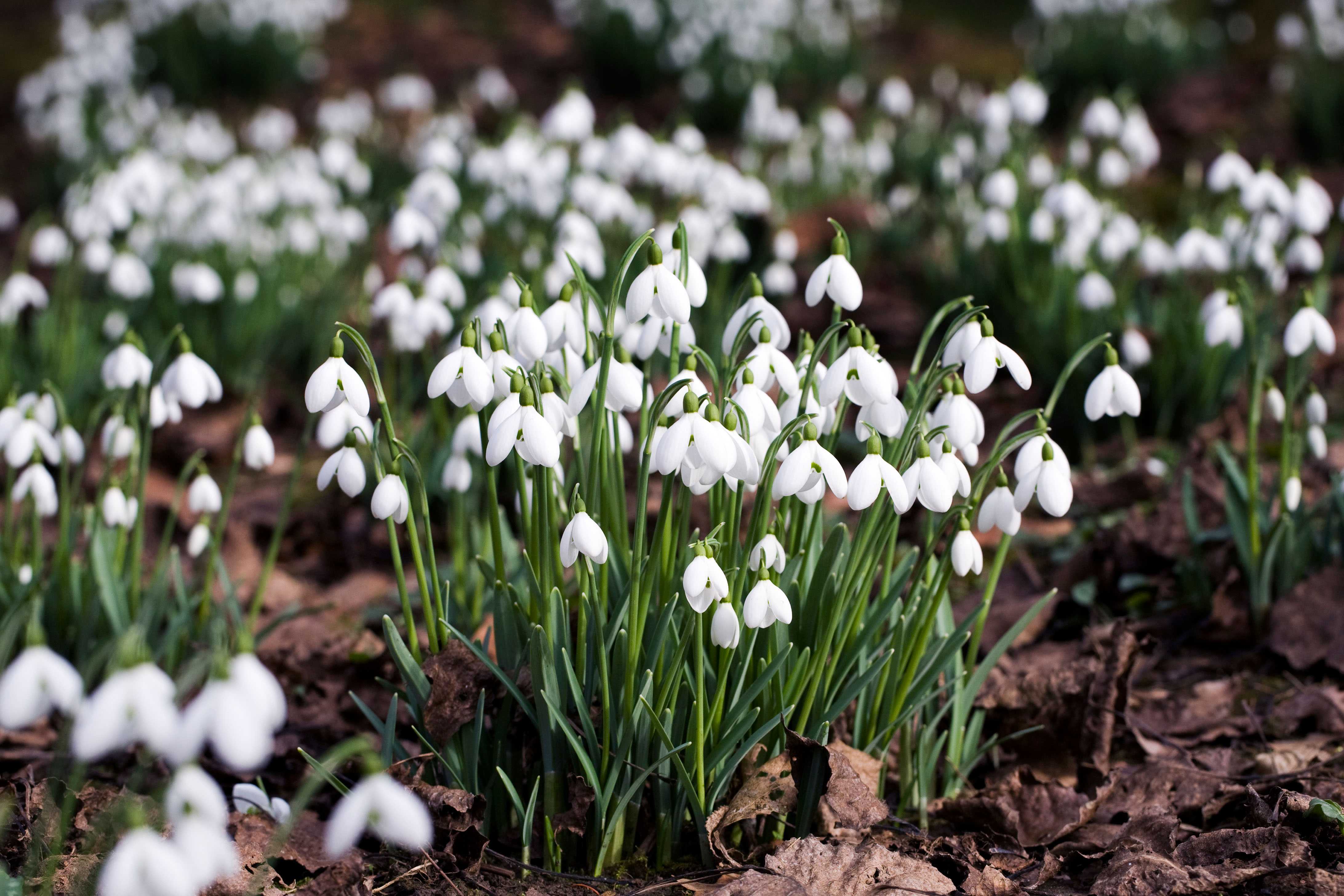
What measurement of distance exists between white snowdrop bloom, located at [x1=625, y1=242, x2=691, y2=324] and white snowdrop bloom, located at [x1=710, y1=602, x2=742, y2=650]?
1.17ft

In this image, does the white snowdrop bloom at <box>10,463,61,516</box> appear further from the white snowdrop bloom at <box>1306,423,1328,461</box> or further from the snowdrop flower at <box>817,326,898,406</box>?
the white snowdrop bloom at <box>1306,423,1328,461</box>

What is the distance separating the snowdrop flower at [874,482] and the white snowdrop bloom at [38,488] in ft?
4.70

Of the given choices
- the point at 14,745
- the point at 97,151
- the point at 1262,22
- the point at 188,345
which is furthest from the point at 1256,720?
the point at 1262,22

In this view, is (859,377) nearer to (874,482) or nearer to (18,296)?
(874,482)

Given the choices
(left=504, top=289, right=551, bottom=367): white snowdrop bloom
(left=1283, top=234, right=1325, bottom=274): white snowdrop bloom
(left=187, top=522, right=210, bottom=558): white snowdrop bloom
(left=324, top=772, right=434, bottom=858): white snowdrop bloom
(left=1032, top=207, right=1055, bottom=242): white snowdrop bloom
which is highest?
(left=1032, top=207, right=1055, bottom=242): white snowdrop bloom

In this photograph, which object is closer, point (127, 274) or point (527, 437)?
point (527, 437)

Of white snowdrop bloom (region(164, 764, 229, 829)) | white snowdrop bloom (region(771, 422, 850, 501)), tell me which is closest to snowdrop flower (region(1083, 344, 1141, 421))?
white snowdrop bloom (region(771, 422, 850, 501))

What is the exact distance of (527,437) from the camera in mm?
1338

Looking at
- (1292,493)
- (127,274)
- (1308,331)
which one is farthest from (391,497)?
(127,274)

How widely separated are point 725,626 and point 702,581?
79 mm

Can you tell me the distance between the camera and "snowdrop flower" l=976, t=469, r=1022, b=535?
58.6 inches

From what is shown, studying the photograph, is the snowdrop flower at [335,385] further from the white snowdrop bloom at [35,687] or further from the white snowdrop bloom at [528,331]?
the white snowdrop bloom at [35,687]

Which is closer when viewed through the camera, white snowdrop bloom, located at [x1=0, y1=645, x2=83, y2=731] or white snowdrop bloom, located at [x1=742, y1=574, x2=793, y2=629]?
white snowdrop bloom, located at [x1=0, y1=645, x2=83, y2=731]

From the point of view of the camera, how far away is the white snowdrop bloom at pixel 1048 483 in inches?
55.7
